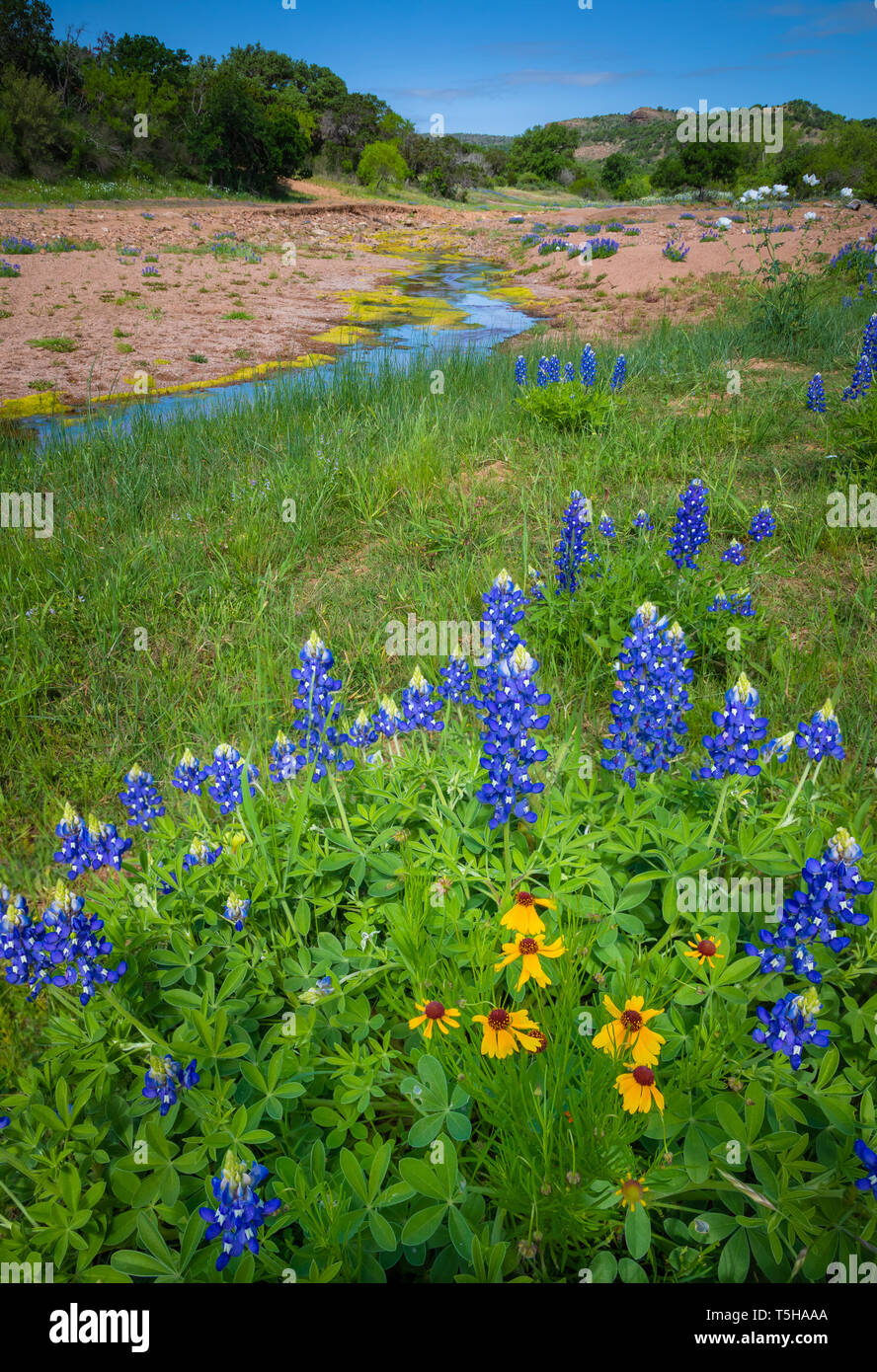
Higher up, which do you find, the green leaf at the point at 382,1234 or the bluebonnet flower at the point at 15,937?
the bluebonnet flower at the point at 15,937

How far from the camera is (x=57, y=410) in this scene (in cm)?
767

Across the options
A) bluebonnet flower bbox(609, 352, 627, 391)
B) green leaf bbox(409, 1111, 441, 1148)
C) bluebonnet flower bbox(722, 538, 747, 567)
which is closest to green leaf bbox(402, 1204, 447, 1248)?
green leaf bbox(409, 1111, 441, 1148)

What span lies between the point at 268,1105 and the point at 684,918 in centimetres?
118

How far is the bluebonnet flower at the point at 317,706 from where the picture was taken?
94.6 inches

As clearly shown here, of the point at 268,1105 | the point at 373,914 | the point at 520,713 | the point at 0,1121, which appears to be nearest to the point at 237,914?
the point at 373,914

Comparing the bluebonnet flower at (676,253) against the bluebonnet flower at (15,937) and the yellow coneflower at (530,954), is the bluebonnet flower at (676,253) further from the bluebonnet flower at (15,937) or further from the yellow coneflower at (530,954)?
the bluebonnet flower at (15,937)

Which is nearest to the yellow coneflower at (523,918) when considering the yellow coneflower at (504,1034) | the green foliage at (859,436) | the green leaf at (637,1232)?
the yellow coneflower at (504,1034)

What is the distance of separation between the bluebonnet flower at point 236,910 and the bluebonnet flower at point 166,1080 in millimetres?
377

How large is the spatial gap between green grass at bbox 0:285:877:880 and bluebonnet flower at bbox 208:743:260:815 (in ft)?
2.21

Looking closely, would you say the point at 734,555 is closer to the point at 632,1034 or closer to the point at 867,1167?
the point at 632,1034

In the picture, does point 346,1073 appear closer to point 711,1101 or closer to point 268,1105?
point 268,1105

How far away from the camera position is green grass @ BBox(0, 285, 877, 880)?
3.63 m

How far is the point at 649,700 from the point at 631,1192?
129cm

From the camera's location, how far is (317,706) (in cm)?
241
